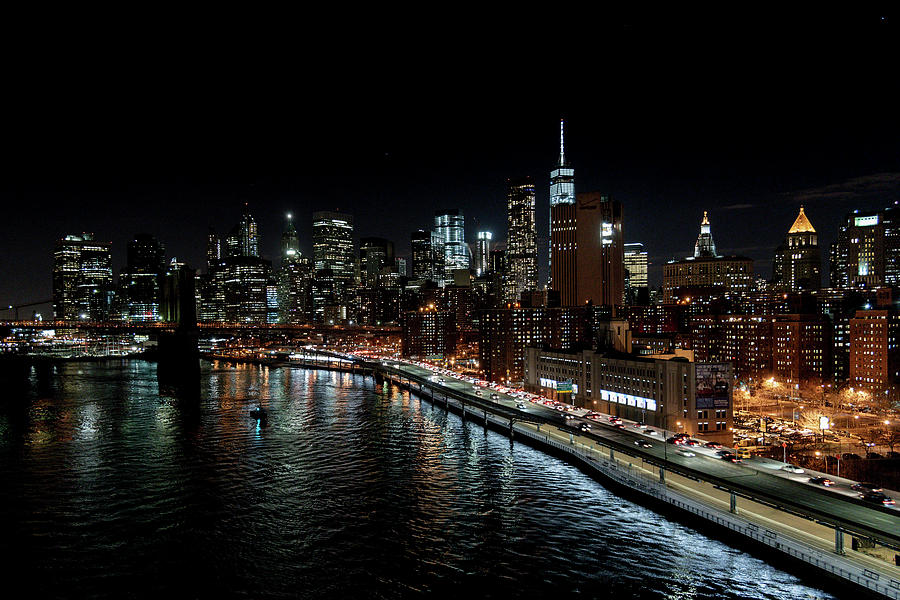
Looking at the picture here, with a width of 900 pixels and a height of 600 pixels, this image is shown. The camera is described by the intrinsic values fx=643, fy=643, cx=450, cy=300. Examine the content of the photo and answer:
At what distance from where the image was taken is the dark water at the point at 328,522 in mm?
28984

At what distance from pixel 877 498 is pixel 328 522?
29.1 m

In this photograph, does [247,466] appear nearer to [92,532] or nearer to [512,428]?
[92,532]

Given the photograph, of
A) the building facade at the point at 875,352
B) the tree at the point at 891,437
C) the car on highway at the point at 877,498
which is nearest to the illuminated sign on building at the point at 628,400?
the tree at the point at 891,437

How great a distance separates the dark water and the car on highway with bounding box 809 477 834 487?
827 cm

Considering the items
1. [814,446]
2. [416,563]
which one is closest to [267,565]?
[416,563]

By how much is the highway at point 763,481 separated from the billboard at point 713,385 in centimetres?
524

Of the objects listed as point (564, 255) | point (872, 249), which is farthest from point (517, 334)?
point (872, 249)

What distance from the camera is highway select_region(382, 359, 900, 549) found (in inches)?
1160

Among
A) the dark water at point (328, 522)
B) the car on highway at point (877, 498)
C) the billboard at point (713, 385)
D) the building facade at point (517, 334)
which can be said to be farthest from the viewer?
the building facade at point (517, 334)

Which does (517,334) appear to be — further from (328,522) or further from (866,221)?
(866,221)

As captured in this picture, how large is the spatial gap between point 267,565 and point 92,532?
11.4 m

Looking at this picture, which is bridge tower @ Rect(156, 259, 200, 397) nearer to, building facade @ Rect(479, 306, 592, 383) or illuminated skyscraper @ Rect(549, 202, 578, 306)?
building facade @ Rect(479, 306, 592, 383)

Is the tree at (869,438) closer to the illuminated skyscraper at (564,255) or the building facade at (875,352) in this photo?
the building facade at (875,352)

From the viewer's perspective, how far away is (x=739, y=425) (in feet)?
207
